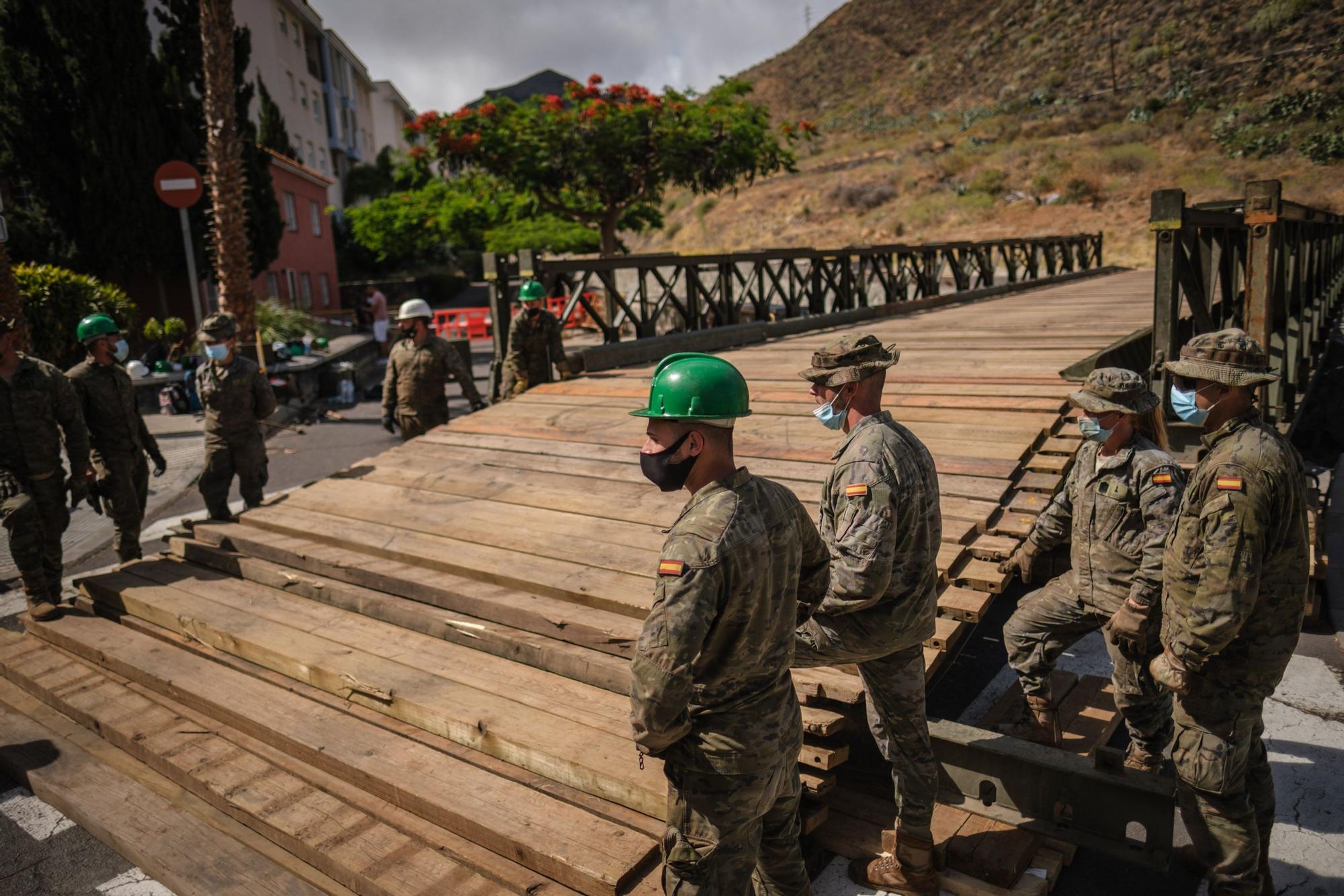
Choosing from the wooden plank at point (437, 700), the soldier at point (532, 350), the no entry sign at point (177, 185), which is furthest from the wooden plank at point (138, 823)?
the no entry sign at point (177, 185)

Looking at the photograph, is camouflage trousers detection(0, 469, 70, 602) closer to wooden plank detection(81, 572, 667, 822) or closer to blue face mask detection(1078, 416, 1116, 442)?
wooden plank detection(81, 572, 667, 822)

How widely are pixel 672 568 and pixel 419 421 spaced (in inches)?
268

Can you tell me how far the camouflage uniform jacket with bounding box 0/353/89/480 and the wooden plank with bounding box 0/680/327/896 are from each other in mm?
2090

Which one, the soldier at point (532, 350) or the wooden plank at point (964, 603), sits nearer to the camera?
the wooden plank at point (964, 603)

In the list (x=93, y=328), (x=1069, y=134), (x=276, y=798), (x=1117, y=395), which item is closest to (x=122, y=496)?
(x=93, y=328)

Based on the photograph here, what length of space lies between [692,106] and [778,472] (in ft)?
60.6

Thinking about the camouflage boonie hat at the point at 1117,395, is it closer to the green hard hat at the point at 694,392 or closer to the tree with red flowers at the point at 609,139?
the green hard hat at the point at 694,392

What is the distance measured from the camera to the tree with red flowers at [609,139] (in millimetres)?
21641

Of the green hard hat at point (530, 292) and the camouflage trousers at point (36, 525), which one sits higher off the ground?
the green hard hat at point (530, 292)

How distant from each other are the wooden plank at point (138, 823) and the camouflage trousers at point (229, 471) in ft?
8.36

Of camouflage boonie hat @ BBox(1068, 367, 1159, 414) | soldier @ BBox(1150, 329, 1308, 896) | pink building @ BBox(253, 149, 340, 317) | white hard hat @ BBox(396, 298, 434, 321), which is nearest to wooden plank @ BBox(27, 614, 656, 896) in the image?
soldier @ BBox(1150, 329, 1308, 896)


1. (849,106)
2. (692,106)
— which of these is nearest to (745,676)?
(692,106)

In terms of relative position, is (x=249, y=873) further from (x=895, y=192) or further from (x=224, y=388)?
(x=895, y=192)

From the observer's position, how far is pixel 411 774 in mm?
4062
